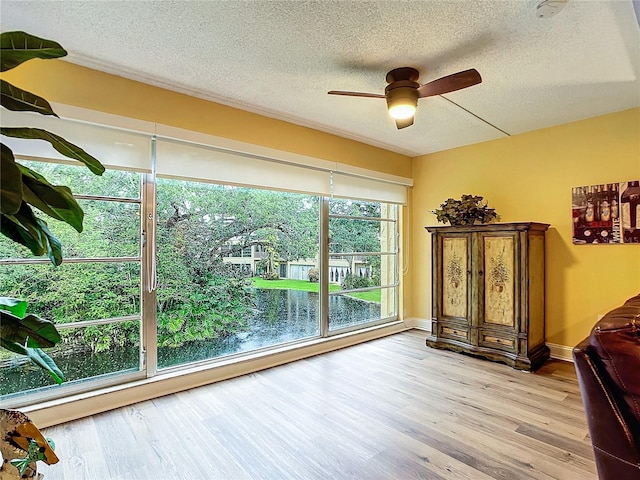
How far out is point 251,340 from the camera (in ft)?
11.5

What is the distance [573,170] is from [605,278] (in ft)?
3.78

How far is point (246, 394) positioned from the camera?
2797mm

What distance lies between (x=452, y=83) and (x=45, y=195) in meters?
2.29

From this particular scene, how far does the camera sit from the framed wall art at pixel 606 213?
3.20m

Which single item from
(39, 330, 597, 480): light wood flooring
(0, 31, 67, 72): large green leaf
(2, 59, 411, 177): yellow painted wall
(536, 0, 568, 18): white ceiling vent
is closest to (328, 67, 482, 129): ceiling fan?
(536, 0, 568, 18): white ceiling vent

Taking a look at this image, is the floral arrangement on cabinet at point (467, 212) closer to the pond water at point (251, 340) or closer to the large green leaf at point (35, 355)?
the pond water at point (251, 340)

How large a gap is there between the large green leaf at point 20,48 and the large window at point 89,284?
62.0 inches

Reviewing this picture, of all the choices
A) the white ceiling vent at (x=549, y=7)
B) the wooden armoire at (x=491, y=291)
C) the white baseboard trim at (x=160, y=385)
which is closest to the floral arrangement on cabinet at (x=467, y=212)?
the wooden armoire at (x=491, y=291)

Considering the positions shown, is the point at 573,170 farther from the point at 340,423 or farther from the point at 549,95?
the point at 340,423

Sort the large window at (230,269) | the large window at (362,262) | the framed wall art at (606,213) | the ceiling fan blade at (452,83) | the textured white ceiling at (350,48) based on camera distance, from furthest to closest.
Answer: the large window at (362,262) < the framed wall art at (606,213) < the large window at (230,269) < the ceiling fan blade at (452,83) < the textured white ceiling at (350,48)

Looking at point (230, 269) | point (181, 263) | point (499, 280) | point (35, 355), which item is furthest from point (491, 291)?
point (35, 355)

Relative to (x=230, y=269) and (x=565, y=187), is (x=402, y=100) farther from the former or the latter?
(x=565, y=187)

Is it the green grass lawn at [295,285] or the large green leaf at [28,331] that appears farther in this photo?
the green grass lawn at [295,285]

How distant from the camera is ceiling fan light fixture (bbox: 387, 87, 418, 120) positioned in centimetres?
247
